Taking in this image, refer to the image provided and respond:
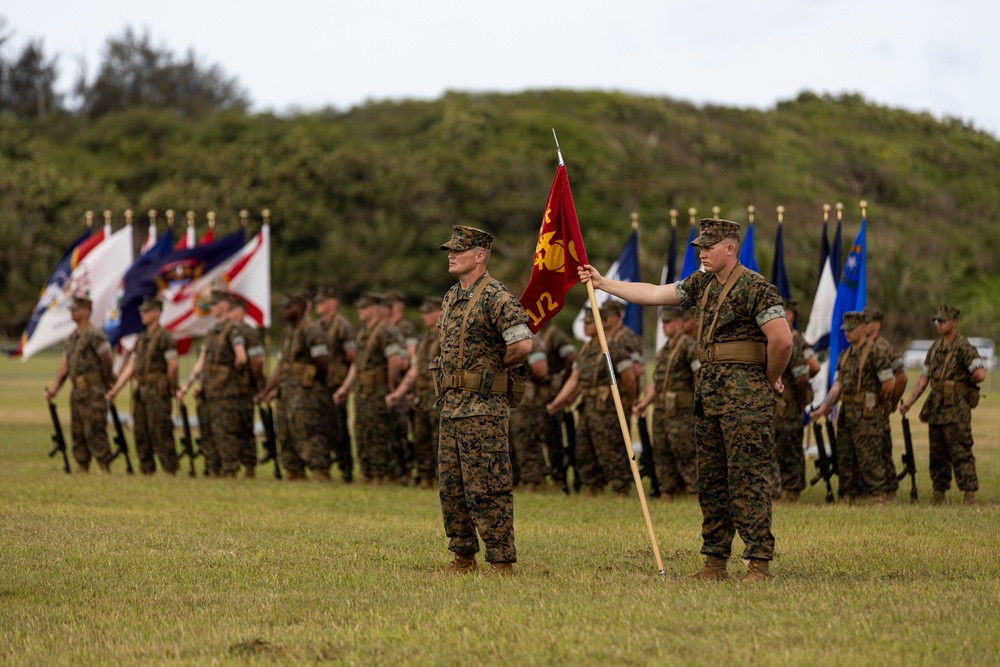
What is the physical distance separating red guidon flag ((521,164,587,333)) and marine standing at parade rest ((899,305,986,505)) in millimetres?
5403

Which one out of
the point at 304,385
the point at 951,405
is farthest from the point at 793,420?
the point at 304,385

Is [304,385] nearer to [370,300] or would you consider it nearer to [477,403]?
[370,300]

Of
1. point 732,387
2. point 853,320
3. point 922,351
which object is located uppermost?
point 853,320

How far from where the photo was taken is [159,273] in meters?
17.9

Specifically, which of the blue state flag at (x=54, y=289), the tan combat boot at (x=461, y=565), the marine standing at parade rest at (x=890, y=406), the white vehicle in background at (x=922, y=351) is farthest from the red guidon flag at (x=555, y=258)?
the white vehicle in background at (x=922, y=351)

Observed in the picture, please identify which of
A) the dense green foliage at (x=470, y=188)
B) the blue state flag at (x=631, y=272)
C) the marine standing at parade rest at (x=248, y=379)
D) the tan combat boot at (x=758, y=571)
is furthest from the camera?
the dense green foliage at (x=470, y=188)

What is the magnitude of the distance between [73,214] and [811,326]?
168ft

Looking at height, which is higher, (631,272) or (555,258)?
(555,258)

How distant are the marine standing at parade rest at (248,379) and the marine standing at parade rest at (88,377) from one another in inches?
57.5

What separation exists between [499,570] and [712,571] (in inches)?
46.8

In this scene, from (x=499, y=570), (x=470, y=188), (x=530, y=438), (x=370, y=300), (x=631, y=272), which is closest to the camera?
(x=499, y=570)

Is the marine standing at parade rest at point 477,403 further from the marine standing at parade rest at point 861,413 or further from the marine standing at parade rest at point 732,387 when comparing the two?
the marine standing at parade rest at point 861,413

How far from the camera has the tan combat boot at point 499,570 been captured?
24.5 ft

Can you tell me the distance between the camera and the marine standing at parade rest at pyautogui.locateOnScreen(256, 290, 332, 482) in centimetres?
1409
